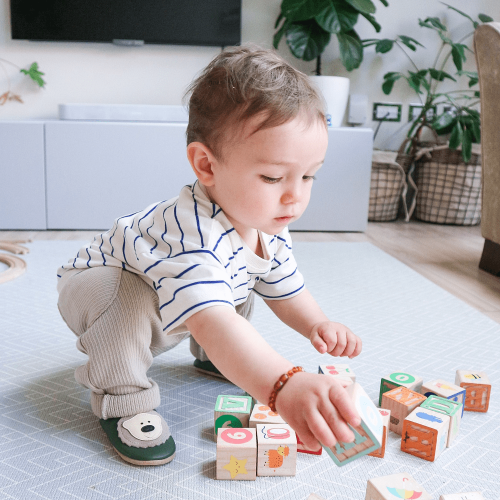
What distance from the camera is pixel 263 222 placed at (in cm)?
69

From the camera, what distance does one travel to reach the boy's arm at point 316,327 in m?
0.77

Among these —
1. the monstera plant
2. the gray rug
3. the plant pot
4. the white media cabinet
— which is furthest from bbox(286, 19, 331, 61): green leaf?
the gray rug

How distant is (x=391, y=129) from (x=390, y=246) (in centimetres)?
96

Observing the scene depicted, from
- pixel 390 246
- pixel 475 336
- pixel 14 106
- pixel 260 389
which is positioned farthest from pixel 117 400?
pixel 14 106

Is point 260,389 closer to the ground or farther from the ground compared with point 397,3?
closer to the ground

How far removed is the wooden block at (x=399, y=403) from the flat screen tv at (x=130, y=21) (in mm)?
2178

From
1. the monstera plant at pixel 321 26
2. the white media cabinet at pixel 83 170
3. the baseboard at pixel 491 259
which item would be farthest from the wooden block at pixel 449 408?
the monstera plant at pixel 321 26

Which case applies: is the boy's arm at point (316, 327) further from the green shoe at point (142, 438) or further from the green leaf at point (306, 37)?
the green leaf at point (306, 37)

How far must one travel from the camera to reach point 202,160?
2.32 ft

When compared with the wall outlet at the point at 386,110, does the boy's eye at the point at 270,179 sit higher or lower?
lower

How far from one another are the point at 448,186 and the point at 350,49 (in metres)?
0.80

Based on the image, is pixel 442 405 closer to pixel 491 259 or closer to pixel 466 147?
pixel 491 259

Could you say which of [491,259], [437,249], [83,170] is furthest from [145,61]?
[491,259]

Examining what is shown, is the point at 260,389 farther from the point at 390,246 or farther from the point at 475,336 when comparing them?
the point at 390,246
